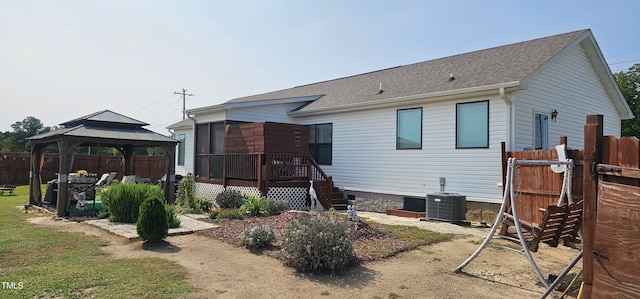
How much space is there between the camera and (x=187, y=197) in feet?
38.4

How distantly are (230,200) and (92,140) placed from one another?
4185mm

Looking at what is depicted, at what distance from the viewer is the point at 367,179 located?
41.9 feet

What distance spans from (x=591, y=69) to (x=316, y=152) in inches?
385

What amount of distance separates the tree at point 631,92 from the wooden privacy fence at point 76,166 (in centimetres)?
2663

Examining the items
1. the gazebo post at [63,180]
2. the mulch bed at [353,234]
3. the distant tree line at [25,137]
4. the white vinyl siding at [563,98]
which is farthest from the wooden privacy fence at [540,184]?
the distant tree line at [25,137]

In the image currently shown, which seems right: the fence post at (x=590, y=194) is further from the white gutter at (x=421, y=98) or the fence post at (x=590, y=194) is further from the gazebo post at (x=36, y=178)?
the gazebo post at (x=36, y=178)

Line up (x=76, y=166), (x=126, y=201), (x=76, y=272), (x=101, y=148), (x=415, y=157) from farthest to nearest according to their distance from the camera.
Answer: (x=101, y=148) < (x=76, y=166) < (x=415, y=157) < (x=126, y=201) < (x=76, y=272)

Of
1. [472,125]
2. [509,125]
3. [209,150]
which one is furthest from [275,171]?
[509,125]

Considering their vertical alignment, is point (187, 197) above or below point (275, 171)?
below

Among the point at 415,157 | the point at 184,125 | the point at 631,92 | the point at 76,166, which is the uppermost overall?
the point at 631,92

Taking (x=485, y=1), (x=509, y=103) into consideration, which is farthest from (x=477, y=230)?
(x=485, y=1)

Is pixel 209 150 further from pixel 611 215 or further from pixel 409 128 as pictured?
pixel 611 215

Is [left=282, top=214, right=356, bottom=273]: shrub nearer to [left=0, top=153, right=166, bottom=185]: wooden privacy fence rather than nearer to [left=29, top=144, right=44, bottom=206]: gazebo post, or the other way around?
[left=29, top=144, right=44, bottom=206]: gazebo post

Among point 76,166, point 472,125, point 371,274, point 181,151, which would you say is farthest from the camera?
point 76,166
